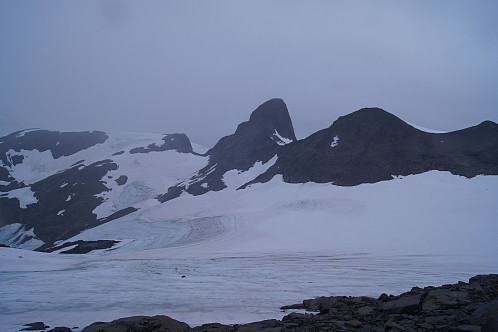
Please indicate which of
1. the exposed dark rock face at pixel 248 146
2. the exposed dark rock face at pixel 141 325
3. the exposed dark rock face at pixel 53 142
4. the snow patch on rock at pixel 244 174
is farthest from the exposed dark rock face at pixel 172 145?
the exposed dark rock face at pixel 141 325

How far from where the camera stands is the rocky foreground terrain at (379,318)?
6.95 m

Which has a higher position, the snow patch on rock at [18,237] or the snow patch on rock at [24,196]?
the snow patch on rock at [24,196]

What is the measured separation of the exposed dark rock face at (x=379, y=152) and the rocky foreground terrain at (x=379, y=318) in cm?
3869

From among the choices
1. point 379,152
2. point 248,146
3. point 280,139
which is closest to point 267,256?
point 379,152

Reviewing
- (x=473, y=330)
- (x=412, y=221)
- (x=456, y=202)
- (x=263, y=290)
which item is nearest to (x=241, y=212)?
(x=412, y=221)

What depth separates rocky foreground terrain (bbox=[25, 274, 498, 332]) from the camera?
6952 mm

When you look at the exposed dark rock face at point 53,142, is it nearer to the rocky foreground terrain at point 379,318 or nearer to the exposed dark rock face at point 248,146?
the exposed dark rock face at point 248,146

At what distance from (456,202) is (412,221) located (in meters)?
6.46

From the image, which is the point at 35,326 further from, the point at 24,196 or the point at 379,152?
the point at 24,196

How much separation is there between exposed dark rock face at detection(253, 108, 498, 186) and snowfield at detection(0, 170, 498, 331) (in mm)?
2299

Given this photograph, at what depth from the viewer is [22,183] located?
106 metres

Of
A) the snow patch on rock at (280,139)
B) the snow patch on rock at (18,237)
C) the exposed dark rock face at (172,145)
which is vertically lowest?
the snow patch on rock at (18,237)

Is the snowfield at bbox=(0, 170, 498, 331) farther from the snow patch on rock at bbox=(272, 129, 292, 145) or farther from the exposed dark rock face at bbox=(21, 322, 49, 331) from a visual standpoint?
the snow patch on rock at bbox=(272, 129, 292, 145)

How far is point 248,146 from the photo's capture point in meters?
82.2
